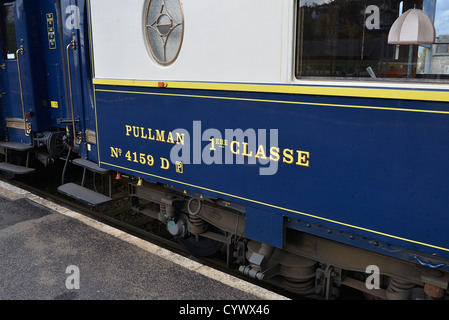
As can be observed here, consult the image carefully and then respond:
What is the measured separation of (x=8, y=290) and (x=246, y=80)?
261cm

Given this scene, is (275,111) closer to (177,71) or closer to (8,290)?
(177,71)

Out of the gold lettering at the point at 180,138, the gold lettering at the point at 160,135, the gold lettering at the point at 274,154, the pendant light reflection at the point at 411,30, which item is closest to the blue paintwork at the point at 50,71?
the gold lettering at the point at 160,135

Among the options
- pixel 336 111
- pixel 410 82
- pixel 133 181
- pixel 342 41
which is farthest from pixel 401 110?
pixel 133 181

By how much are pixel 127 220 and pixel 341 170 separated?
407 centimetres

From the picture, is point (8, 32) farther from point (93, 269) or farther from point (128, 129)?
point (93, 269)

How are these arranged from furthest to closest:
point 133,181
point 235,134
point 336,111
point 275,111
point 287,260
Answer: point 133,181
point 287,260
point 235,134
point 275,111
point 336,111

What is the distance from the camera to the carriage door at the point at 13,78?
20.1ft

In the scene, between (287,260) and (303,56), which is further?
(287,260)

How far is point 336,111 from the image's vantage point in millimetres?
2648

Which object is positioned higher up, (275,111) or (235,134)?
(275,111)

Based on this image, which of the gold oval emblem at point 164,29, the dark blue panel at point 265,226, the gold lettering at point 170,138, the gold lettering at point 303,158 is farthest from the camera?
the gold lettering at point 170,138

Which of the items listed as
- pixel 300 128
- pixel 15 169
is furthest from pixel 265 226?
pixel 15 169

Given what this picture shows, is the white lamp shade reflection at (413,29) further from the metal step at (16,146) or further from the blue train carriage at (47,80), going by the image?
the metal step at (16,146)

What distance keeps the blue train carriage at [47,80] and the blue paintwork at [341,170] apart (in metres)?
2.13
